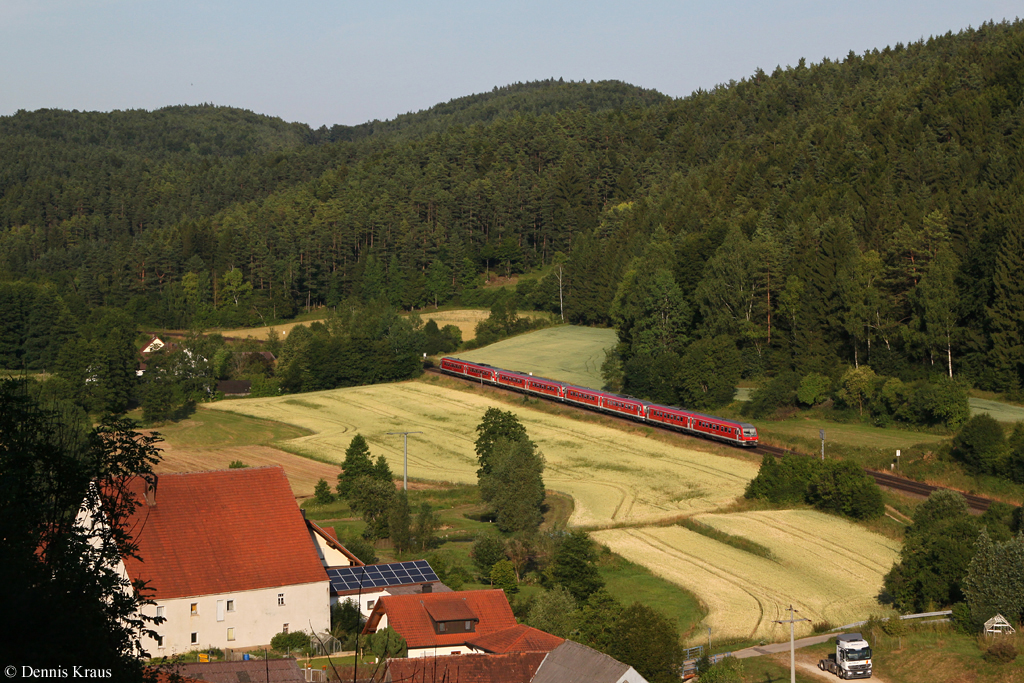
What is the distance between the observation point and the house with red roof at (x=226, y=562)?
113 ft

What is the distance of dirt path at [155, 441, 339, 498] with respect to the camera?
2650 inches

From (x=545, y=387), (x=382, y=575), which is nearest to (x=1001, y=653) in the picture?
(x=382, y=575)

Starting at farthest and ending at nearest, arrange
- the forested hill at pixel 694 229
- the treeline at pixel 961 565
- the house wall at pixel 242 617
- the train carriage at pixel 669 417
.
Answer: the forested hill at pixel 694 229 → the train carriage at pixel 669 417 → the treeline at pixel 961 565 → the house wall at pixel 242 617

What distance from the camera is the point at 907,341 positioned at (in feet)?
246

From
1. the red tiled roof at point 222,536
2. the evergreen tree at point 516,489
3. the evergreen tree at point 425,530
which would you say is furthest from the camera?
the evergreen tree at point 516,489

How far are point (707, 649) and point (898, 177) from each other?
72.9 metres

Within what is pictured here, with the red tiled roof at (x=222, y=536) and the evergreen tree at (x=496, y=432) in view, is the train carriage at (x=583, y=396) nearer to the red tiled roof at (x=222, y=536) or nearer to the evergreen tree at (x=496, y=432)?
the evergreen tree at (x=496, y=432)

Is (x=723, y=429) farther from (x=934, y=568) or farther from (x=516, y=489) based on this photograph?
(x=934, y=568)

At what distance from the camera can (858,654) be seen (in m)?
32.7

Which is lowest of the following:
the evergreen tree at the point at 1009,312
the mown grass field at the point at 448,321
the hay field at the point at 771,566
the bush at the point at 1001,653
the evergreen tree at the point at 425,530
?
the hay field at the point at 771,566

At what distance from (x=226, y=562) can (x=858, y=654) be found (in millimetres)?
21491

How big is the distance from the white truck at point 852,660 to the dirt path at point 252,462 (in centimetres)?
3782

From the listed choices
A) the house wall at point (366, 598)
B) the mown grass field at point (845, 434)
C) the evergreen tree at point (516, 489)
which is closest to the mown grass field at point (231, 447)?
the evergreen tree at point (516, 489)

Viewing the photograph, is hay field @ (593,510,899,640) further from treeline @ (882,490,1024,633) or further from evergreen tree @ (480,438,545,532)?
evergreen tree @ (480,438,545,532)
